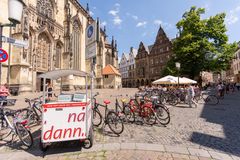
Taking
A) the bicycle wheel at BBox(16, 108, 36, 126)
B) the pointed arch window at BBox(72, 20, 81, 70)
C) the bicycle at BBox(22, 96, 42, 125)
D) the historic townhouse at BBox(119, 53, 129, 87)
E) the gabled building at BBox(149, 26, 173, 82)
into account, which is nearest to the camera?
the bicycle wheel at BBox(16, 108, 36, 126)

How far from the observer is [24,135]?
3.96 m

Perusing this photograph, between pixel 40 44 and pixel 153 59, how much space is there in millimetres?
38302

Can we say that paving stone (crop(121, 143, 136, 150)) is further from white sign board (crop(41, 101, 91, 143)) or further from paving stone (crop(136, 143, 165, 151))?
white sign board (crop(41, 101, 91, 143))

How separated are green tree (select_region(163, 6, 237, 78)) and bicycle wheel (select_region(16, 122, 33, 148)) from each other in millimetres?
22023

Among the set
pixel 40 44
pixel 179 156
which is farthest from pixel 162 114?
pixel 40 44

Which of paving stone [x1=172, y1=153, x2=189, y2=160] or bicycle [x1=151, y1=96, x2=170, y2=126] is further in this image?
bicycle [x1=151, y1=96, x2=170, y2=126]

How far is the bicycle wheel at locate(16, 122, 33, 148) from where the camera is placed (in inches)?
154

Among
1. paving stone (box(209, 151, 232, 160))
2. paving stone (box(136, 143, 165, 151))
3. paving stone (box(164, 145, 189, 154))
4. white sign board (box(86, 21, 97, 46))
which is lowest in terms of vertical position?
paving stone (box(209, 151, 232, 160))

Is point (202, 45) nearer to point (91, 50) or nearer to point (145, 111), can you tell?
point (145, 111)

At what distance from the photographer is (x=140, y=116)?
6.31m

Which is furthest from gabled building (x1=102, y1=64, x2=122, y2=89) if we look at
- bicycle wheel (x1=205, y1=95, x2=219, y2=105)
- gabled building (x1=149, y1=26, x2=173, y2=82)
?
bicycle wheel (x1=205, y1=95, x2=219, y2=105)

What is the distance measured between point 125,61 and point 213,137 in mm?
69038

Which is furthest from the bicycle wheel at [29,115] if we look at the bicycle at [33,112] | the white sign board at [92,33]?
the white sign board at [92,33]

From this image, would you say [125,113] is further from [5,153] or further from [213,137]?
[5,153]
